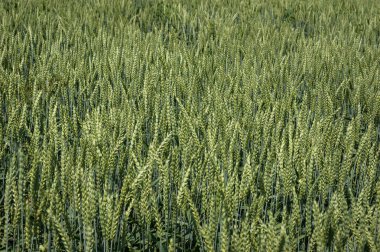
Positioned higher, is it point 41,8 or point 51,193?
point 51,193

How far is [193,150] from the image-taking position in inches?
64.4

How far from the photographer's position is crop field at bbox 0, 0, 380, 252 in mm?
1156

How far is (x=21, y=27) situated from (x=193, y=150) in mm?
2593

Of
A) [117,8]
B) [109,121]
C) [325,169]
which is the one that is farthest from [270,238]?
Answer: [117,8]

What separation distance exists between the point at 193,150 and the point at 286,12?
11.9 ft

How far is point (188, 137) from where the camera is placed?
163cm

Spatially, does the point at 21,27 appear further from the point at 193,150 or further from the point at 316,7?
the point at 316,7

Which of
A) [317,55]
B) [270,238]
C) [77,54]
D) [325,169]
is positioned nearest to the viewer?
[270,238]

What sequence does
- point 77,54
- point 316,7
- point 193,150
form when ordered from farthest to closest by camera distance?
point 316,7
point 77,54
point 193,150

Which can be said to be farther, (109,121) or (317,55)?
(317,55)

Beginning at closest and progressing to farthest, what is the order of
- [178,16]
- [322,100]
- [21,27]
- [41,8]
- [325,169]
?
[325,169]
[322,100]
[21,27]
[178,16]
[41,8]

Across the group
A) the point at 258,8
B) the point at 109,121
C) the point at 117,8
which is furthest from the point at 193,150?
the point at 258,8

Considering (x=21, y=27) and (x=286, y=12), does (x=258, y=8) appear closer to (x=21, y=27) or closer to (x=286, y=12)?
(x=286, y=12)

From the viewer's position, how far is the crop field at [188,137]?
1.16 metres
